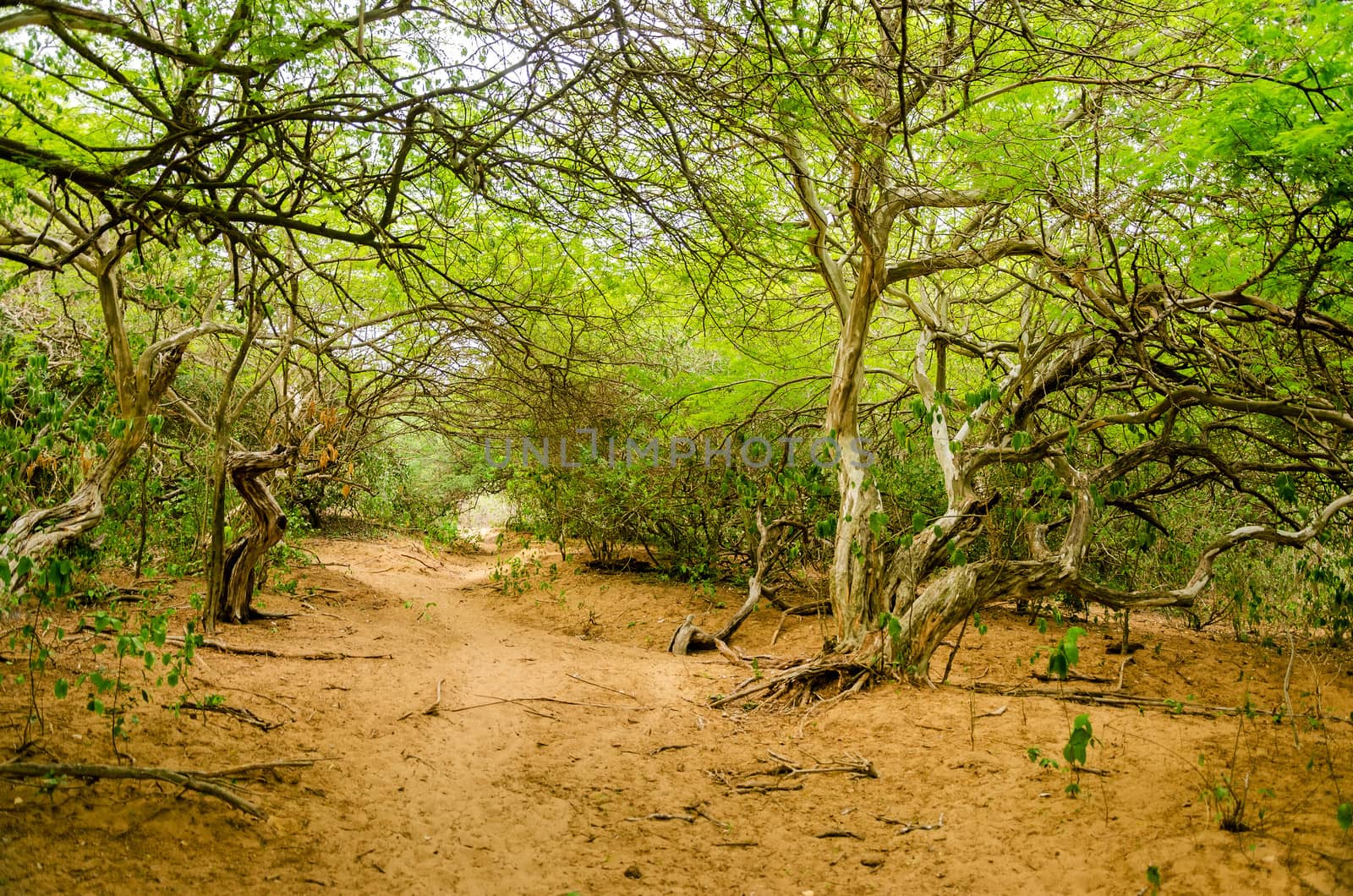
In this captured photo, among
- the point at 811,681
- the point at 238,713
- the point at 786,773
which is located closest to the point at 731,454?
the point at 811,681

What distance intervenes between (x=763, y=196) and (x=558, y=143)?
1.86 m

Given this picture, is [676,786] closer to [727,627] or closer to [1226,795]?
[1226,795]

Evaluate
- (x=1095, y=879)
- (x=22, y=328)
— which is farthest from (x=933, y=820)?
(x=22, y=328)

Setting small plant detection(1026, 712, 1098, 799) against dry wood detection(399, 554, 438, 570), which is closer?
small plant detection(1026, 712, 1098, 799)

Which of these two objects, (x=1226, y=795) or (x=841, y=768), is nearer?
(x=1226, y=795)

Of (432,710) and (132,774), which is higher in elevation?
(132,774)

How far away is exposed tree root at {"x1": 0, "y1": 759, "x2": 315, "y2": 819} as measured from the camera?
3342 mm

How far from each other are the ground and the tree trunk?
38 centimetres

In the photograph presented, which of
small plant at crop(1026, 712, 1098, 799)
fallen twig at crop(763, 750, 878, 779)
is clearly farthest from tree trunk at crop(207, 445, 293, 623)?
small plant at crop(1026, 712, 1098, 799)

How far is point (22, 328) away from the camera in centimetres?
809

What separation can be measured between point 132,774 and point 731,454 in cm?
802

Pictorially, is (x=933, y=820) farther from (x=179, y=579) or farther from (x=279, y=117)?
(x=179, y=579)

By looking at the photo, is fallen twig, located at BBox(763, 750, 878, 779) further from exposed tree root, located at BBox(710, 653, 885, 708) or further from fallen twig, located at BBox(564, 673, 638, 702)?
fallen twig, located at BBox(564, 673, 638, 702)

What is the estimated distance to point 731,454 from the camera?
10766 millimetres
